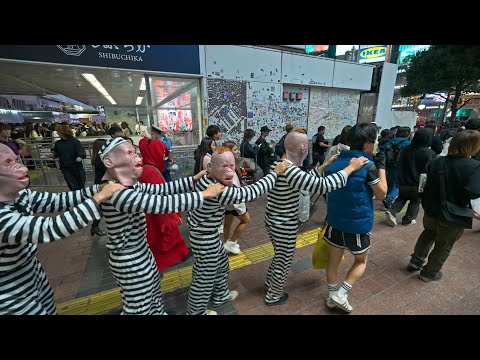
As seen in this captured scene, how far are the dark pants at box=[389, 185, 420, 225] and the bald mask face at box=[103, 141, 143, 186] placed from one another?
456cm

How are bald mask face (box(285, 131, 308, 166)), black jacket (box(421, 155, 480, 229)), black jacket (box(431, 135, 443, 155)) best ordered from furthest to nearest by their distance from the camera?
black jacket (box(431, 135, 443, 155)) < black jacket (box(421, 155, 480, 229)) < bald mask face (box(285, 131, 308, 166))

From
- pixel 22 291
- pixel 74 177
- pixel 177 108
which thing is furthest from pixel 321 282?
pixel 177 108

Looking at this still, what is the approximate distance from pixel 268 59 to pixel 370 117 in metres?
6.99

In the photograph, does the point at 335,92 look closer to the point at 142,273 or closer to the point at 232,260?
the point at 232,260

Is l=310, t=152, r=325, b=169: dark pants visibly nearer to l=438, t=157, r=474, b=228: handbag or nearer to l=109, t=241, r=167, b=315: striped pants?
l=438, t=157, r=474, b=228: handbag

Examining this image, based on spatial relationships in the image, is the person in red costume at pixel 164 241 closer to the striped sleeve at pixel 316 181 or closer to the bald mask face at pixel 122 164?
the bald mask face at pixel 122 164

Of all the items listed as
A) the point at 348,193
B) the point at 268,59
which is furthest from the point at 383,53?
the point at 348,193

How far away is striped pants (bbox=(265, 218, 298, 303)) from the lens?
7.72ft

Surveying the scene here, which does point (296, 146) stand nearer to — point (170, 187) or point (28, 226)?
point (170, 187)

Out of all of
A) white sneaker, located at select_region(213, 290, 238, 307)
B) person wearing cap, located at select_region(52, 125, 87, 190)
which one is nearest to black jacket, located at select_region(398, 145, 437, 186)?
white sneaker, located at select_region(213, 290, 238, 307)

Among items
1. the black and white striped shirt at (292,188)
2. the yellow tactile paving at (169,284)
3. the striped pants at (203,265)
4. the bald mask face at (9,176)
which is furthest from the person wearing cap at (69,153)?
the black and white striped shirt at (292,188)

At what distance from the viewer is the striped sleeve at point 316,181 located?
1997 mm

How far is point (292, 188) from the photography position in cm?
226
